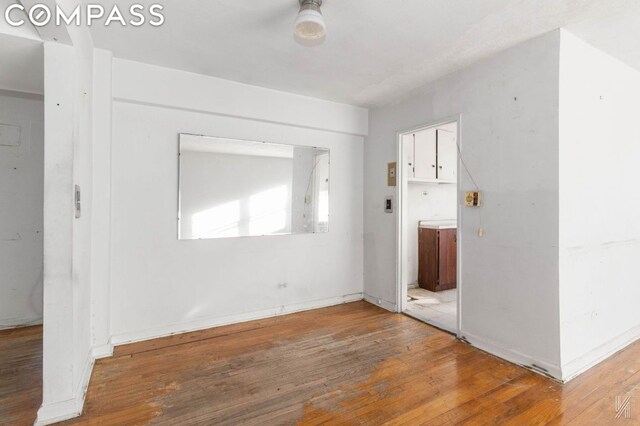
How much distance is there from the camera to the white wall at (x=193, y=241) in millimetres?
2752

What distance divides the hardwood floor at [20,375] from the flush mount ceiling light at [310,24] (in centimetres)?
274

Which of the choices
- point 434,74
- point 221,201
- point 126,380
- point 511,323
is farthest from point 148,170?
point 511,323

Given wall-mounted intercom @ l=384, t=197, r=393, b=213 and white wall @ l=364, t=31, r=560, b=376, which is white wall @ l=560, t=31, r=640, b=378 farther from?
wall-mounted intercom @ l=384, t=197, r=393, b=213

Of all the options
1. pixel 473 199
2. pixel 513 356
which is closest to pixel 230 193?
pixel 473 199

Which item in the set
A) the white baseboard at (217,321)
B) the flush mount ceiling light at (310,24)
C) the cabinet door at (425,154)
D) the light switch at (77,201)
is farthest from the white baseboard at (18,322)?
the cabinet door at (425,154)

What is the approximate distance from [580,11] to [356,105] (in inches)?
89.7

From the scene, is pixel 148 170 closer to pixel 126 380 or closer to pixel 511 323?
pixel 126 380

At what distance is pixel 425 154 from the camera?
4219mm

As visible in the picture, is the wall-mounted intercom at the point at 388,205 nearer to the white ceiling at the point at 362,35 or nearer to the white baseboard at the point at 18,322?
the white ceiling at the point at 362,35

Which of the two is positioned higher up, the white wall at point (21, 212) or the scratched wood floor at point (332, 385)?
the white wall at point (21, 212)

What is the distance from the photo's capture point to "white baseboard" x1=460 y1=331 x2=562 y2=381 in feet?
7.13

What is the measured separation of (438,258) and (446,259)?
5.7 inches

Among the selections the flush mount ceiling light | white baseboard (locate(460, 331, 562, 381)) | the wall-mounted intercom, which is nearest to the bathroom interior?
the wall-mounted intercom

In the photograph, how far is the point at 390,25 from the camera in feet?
7.06
